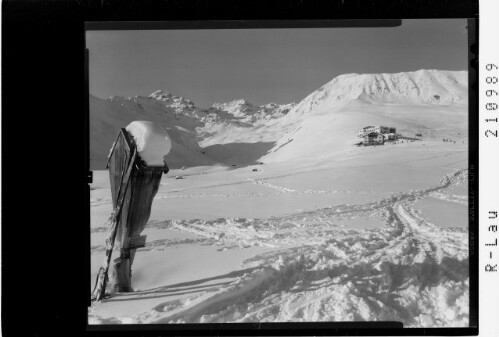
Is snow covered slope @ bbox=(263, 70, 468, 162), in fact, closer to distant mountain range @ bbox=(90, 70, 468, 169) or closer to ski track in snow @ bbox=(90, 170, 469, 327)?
distant mountain range @ bbox=(90, 70, 468, 169)

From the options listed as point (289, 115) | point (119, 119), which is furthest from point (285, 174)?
point (119, 119)

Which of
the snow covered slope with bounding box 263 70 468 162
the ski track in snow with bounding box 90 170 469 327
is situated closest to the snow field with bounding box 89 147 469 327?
the ski track in snow with bounding box 90 170 469 327

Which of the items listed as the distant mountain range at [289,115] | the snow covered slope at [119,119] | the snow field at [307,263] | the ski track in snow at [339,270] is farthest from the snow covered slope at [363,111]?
the snow covered slope at [119,119]

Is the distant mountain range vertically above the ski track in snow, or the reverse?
the distant mountain range

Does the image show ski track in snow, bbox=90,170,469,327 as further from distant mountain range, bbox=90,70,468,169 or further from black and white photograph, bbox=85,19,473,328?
distant mountain range, bbox=90,70,468,169
